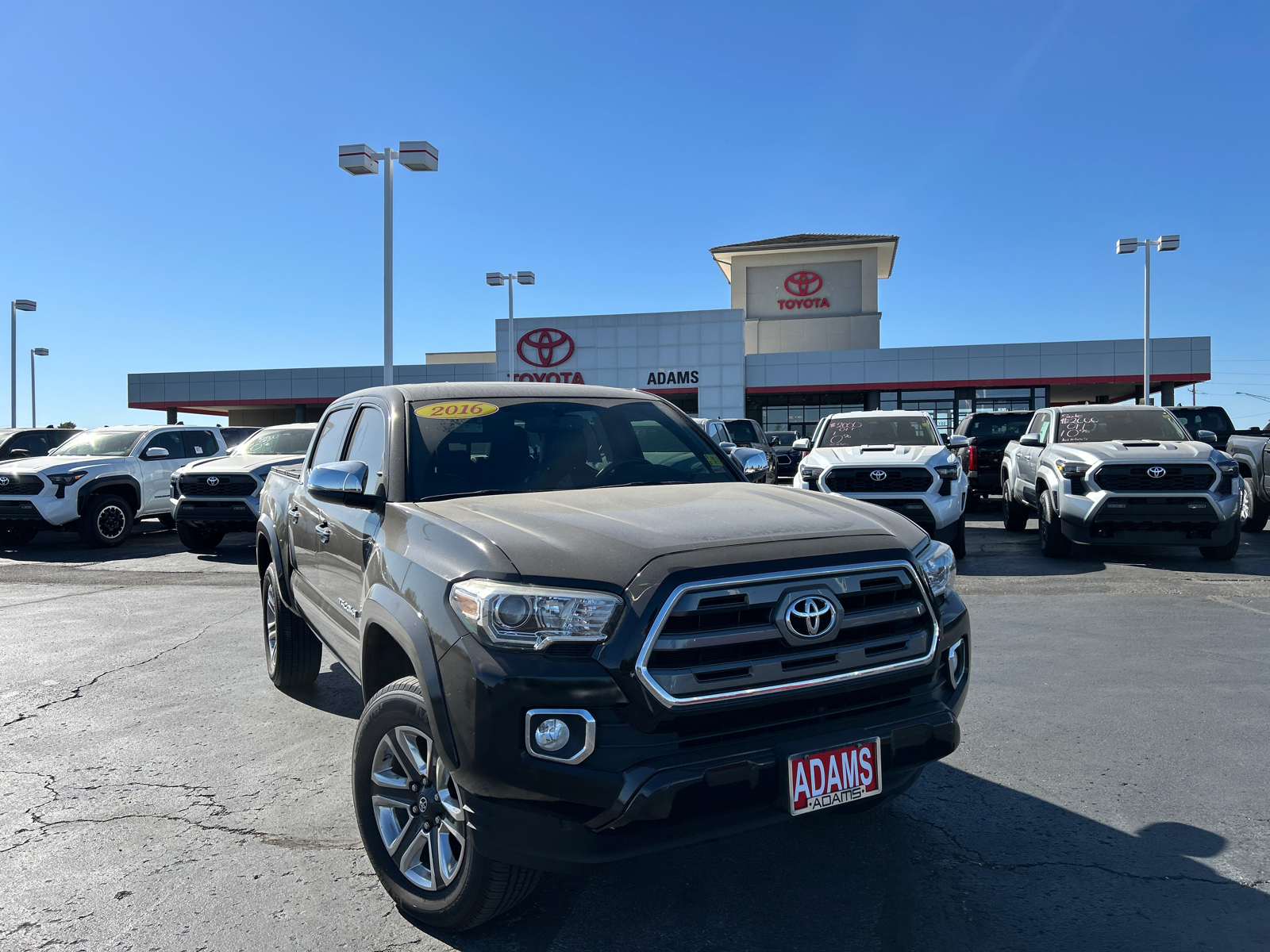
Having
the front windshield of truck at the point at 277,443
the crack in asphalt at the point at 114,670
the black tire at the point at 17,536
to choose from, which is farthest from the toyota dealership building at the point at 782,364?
the crack in asphalt at the point at 114,670

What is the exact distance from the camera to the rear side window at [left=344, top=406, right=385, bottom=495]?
12.7 ft

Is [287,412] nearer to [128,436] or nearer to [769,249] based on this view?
[769,249]

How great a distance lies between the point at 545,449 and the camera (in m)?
3.98

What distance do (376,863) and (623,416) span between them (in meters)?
2.23

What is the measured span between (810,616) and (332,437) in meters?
3.22

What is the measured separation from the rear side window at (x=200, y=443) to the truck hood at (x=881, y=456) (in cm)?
1010

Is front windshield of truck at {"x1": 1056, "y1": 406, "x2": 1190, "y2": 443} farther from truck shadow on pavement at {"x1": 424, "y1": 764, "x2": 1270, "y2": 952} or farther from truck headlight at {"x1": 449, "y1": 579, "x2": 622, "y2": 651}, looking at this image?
truck headlight at {"x1": 449, "y1": 579, "x2": 622, "y2": 651}

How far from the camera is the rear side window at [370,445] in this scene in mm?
3867

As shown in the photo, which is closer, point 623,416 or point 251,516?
point 623,416

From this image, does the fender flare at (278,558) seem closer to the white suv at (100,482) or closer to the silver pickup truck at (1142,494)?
the silver pickup truck at (1142,494)

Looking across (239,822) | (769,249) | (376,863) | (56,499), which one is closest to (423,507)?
(376,863)

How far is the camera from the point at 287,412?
51.2 metres

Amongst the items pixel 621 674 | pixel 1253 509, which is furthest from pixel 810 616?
pixel 1253 509

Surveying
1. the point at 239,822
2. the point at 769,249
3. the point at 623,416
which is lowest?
the point at 239,822
